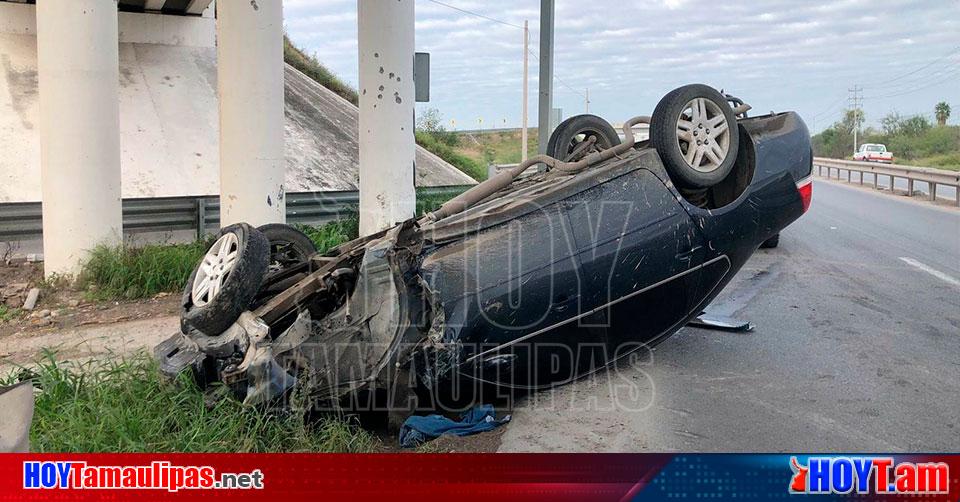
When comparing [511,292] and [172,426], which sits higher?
[511,292]

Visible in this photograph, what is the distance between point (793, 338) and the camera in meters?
6.45

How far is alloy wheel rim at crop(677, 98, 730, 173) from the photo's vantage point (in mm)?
5125

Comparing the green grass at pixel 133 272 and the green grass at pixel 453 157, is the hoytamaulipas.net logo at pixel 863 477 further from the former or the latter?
the green grass at pixel 453 157

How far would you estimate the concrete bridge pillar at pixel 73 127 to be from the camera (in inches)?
346

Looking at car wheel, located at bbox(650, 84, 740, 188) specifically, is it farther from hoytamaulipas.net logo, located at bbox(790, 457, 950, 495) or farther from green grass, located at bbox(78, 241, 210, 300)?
green grass, located at bbox(78, 241, 210, 300)

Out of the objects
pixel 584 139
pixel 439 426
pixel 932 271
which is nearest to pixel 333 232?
pixel 584 139

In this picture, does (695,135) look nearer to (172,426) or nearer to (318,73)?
(172,426)

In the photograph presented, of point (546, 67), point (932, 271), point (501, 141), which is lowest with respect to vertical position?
point (932, 271)

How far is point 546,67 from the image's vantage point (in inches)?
408

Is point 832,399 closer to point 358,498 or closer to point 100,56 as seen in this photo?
point 358,498

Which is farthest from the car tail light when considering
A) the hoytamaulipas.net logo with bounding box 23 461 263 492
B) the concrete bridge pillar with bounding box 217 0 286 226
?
the concrete bridge pillar with bounding box 217 0 286 226

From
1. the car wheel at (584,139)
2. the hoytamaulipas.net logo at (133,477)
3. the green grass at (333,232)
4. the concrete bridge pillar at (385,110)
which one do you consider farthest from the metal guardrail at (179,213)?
the hoytamaulipas.net logo at (133,477)

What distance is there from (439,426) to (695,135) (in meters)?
2.48

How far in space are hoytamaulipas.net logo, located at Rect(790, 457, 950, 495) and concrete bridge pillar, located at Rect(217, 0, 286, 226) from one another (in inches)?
286
